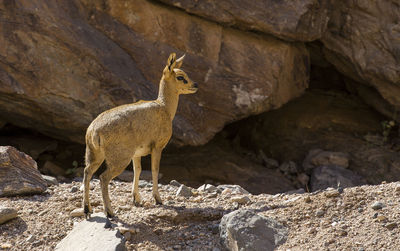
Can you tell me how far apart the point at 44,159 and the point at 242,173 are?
16.0 feet

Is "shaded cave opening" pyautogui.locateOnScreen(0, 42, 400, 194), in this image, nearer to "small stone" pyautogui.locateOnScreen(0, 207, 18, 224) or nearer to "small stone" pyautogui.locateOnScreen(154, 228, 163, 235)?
"small stone" pyautogui.locateOnScreen(0, 207, 18, 224)

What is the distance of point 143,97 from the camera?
1049 centimetres

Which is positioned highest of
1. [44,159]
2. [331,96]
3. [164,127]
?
[164,127]

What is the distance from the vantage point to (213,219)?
261 inches

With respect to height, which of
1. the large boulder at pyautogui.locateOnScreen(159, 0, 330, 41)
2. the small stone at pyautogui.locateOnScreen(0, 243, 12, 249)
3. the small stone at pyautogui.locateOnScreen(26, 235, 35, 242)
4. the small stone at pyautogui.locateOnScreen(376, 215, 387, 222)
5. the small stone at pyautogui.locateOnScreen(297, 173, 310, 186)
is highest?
the large boulder at pyautogui.locateOnScreen(159, 0, 330, 41)

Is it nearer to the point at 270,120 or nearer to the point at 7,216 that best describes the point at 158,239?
the point at 7,216

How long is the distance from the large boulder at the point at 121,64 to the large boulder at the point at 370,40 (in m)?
1.06

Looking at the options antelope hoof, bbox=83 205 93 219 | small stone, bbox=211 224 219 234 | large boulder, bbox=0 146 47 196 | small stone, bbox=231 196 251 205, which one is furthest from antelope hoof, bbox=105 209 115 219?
small stone, bbox=231 196 251 205

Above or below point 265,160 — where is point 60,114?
above

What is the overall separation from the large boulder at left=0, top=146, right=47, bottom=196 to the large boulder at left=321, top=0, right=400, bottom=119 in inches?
311

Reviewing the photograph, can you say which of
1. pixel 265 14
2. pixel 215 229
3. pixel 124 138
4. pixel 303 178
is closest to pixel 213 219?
pixel 215 229

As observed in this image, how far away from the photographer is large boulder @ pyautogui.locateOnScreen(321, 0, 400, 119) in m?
11.6

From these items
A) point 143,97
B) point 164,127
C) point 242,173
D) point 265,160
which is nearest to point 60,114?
point 143,97

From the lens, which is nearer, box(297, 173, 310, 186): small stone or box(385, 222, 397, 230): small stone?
box(385, 222, 397, 230): small stone
